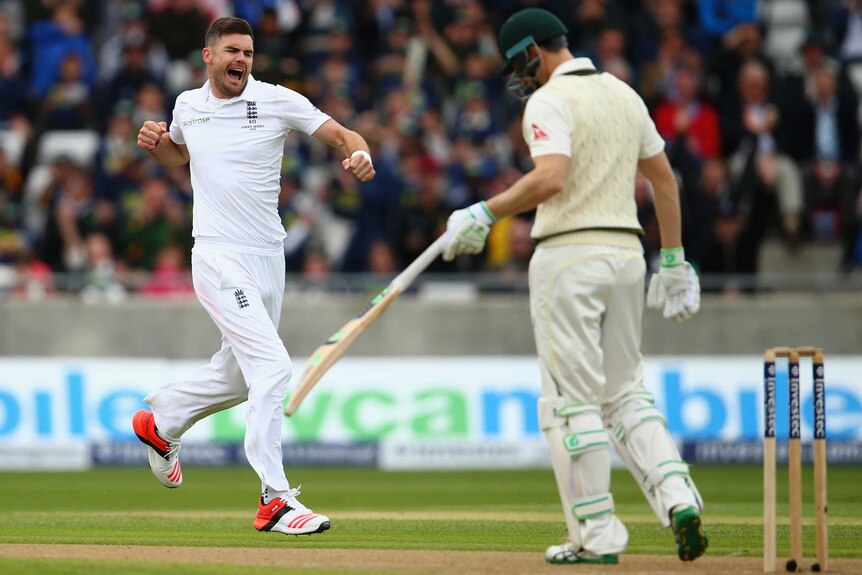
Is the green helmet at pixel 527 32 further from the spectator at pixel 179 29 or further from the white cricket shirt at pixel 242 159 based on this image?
the spectator at pixel 179 29

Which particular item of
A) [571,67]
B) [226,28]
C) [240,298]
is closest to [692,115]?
[226,28]

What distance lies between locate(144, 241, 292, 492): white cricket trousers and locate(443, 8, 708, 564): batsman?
5.64ft

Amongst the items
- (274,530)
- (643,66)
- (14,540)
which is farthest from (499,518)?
(643,66)

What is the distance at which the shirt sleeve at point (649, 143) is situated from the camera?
23.3 feet

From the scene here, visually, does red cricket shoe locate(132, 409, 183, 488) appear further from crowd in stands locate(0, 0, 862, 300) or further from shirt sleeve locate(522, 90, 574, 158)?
crowd in stands locate(0, 0, 862, 300)

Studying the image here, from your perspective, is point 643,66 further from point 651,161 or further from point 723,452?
point 651,161

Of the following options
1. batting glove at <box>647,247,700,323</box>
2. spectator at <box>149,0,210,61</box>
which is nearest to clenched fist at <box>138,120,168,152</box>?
batting glove at <box>647,247,700,323</box>

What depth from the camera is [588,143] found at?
22.5 feet

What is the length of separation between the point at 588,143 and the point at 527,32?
61 cm

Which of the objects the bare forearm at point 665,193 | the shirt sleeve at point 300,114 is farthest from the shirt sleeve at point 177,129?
the bare forearm at point 665,193

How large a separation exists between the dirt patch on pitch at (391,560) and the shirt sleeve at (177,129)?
2440 mm

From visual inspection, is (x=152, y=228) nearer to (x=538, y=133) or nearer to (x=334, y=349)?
(x=334, y=349)

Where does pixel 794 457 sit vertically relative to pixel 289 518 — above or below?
above

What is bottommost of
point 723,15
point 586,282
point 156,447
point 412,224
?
point 156,447
